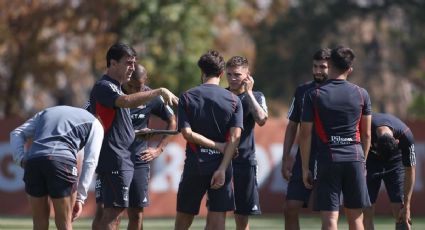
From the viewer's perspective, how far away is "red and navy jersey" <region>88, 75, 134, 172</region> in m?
11.4

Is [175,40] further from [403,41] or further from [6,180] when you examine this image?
[403,41]

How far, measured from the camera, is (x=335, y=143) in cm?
1112

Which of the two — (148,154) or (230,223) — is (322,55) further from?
(230,223)

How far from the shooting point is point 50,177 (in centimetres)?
1016

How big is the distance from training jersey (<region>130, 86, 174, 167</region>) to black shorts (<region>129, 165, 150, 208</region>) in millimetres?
126

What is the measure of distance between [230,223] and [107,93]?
28.4 feet

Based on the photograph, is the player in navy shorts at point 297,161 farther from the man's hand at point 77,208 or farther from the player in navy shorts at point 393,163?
the man's hand at point 77,208

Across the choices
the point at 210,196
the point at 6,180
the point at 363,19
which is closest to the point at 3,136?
the point at 6,180

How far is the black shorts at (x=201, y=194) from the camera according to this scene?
1113 cm

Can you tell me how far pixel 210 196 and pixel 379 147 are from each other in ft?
8.68

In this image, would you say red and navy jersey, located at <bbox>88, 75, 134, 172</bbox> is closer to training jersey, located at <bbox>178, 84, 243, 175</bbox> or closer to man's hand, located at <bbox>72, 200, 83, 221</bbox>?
training jersey, located at <bbox>178, 84, 243, 175</bbox>

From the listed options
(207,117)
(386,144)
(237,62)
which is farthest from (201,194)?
(386,144)

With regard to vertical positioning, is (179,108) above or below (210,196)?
above

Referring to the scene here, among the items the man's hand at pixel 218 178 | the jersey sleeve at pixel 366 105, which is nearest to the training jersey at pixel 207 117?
the man's hand at pixel 218 178
